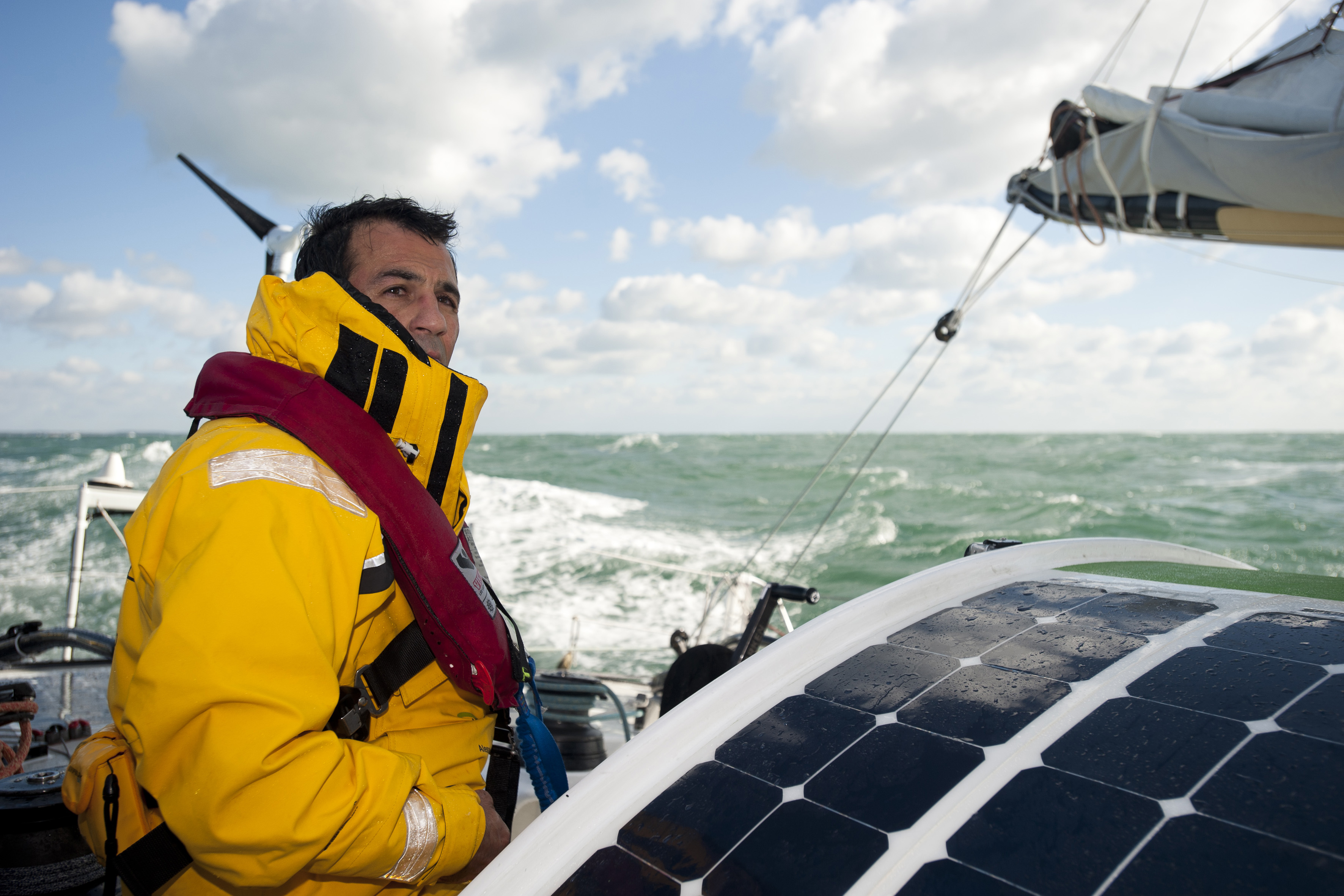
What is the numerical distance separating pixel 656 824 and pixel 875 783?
0.93ft

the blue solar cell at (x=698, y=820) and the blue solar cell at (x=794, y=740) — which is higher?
the blue solar cell at (x=794, y=740)

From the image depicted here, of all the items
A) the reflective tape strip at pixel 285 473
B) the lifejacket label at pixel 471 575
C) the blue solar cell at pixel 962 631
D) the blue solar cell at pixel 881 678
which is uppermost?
the reflective tape strip at pixel 285 473

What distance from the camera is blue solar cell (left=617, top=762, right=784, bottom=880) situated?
88 centimetres

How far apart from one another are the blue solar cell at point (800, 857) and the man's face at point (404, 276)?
38.0 inches

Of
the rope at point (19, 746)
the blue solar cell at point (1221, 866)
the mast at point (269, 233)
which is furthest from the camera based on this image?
the mast at point (269, 233)

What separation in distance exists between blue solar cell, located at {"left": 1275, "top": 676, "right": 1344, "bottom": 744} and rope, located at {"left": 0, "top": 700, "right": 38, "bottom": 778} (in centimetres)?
275

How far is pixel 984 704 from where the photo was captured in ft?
3.32

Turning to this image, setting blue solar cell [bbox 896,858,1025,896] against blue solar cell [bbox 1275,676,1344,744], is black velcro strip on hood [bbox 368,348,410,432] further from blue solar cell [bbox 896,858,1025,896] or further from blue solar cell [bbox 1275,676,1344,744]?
blue solar cell [bbox 1275,676,1344,744]

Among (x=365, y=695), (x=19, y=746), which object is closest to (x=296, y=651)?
(x=365, y=695)

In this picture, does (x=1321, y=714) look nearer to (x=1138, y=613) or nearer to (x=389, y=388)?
(x=1138, y=613)

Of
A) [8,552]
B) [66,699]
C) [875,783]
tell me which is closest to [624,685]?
[66,699]

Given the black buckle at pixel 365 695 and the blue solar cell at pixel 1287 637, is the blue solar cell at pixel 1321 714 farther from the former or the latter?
the black buckle at pixel 365 695

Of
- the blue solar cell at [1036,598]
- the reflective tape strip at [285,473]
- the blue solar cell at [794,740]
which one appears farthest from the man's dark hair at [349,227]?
the blue solar cell at [1036,598]

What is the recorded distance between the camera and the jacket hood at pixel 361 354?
1.07 meters
